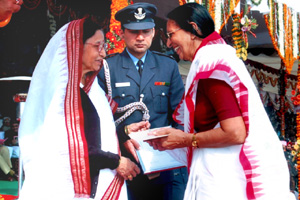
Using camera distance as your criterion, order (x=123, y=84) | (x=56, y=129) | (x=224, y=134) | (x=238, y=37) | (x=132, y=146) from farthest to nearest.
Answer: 1. (x=238, y=37)
2. (x=123, y=84)
3. (x=132, y=146)
4. (x=56, y=129)
5. (x=224, y=134)

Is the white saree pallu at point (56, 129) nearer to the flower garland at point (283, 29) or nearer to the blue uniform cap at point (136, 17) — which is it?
the blue uniform cap at point (136, 17)

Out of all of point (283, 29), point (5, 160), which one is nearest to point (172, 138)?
point (5, 160)

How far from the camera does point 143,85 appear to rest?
8.63 ft

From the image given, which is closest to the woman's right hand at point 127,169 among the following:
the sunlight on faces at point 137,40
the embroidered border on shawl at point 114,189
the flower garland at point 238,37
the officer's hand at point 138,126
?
the embroidered border on shawl at point 114,189

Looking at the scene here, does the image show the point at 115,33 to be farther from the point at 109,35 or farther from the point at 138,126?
the point at 138,126

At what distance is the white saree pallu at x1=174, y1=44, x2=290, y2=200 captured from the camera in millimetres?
1990

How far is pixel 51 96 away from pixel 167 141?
2.21 ft

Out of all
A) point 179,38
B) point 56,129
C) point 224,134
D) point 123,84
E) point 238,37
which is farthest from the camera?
point 238,37

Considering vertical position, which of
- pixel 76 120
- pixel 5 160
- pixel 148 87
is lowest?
pixel 5 160

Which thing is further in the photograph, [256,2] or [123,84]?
[256,2]

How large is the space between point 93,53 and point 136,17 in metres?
0.46

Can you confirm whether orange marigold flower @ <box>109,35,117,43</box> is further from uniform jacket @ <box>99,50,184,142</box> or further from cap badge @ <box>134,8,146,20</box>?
cap badge @ <box>134,8,146,20</box>

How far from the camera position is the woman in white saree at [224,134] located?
6.45ft

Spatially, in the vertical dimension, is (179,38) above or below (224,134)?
above
